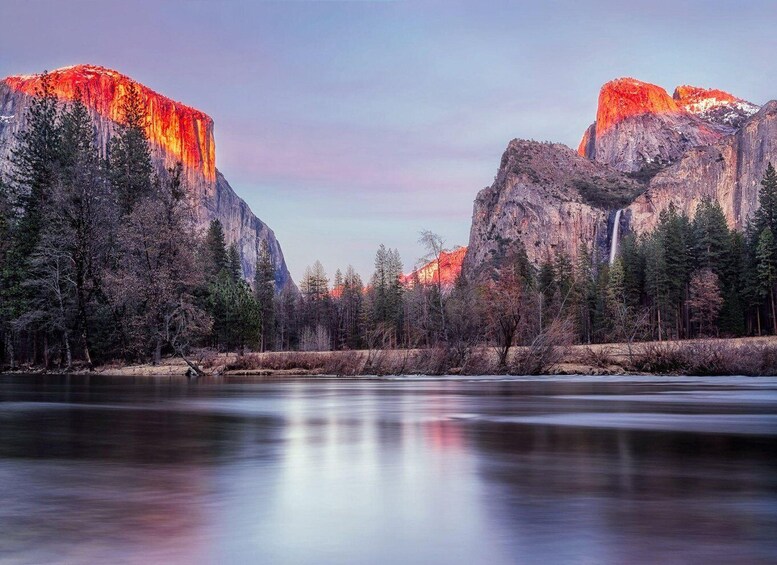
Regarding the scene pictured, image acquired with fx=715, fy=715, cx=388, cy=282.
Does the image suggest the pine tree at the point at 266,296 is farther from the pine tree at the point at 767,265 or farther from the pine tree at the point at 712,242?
the pine tree at the point at 767,265

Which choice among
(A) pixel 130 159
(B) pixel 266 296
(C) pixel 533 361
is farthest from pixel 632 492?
(B) pixel 266 296

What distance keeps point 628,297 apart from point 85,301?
90.4 m

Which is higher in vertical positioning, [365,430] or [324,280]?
[324,280]

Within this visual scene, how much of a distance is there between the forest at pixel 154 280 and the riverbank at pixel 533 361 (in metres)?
0.97

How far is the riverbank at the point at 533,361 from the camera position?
116 ft

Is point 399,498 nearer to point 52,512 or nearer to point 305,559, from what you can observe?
point 305,559

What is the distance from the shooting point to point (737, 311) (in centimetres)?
10162

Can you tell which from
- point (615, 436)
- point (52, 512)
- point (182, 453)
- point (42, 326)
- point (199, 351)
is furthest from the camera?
point (42, 326)

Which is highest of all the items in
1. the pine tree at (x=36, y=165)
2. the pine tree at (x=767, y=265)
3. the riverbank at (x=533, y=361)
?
the pine tree at (x=36, y=165)

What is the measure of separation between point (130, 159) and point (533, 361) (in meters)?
51.3

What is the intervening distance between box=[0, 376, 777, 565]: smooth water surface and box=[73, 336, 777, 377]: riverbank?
22.3 m

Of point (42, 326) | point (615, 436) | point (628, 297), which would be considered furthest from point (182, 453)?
point (628, 297)

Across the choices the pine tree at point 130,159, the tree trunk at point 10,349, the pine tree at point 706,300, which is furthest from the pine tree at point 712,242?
the tree trunk at point 10,349

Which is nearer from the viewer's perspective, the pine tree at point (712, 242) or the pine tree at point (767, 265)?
the pine tree at point (767, 265)
